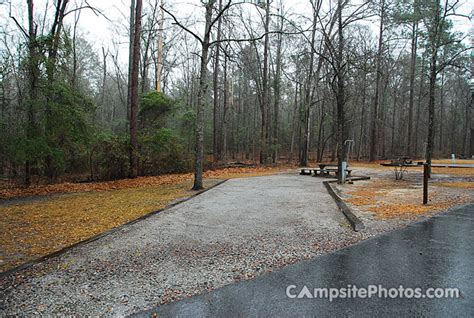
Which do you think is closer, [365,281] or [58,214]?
[365,281]

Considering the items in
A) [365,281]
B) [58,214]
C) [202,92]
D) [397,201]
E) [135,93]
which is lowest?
[58,214]

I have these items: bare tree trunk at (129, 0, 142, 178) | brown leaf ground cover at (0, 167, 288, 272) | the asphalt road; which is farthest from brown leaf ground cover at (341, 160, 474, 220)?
bare tree trunk at (129, 0, 142, 178)

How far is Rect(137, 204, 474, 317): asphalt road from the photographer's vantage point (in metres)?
2.34

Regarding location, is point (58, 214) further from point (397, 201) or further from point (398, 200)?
point (398, 200)

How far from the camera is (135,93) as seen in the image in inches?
478

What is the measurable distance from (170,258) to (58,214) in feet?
12.5

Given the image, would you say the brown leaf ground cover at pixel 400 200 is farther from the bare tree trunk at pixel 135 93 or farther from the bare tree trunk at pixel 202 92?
the bare tree trunk at pixel 135 93

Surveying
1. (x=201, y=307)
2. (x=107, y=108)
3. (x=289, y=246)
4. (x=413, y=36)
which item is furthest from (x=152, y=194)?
(x=107, y=108)

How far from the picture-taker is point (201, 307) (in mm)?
2432

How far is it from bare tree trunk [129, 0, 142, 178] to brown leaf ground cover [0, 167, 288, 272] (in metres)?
2.31

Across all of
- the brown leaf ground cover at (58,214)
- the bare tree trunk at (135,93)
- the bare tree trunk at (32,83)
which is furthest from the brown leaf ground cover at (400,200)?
the bare tree trunk at (32,83)

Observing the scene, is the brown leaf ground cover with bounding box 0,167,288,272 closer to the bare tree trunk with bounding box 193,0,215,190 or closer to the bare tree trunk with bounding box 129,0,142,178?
the bare tree trunk with bounding box 193,0,215,190

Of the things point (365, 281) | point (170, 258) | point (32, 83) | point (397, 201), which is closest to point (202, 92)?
point (32, 83)

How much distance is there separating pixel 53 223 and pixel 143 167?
8761 millimetres
